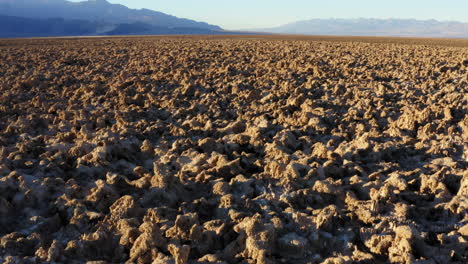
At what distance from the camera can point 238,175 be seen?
12.6 feet

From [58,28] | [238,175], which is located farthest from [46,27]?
[238,175]

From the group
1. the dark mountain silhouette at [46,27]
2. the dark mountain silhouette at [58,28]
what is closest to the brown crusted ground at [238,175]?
the dark mountain silhouette at [46,27]

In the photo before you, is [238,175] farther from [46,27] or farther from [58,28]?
[46,27]

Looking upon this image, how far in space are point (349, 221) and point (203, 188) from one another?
58.4 inches

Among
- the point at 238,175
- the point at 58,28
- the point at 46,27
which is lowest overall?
the point at 238,175

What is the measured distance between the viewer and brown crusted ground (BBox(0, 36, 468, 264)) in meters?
2.77

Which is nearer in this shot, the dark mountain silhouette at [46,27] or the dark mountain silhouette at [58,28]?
the dark mountain silhouette at [46,27]

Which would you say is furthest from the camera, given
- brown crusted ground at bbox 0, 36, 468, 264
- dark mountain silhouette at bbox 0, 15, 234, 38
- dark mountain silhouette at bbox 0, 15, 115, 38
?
dark mountain silhouette at bbox 0, 15, 234, 38

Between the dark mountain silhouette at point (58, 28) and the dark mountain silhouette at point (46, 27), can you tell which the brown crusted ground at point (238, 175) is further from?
the dark mountain silhouette at point (58, 28)

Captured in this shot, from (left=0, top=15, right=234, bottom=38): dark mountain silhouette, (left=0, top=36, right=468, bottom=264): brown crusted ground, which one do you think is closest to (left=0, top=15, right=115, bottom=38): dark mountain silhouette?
(left=0, top=15, right=234, bottom=38): dark mountain silhouette

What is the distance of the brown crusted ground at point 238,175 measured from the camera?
2.77 metres

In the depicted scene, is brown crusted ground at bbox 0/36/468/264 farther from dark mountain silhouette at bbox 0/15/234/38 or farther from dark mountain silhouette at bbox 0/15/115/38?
dark mountain silhouette at bbox 0/15/234/38

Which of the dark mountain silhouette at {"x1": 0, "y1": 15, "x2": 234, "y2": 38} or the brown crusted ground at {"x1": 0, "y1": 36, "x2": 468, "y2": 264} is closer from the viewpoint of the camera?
the brown crusted ground at {"x1": 0, "y1": 36, "x2": 468, "y2": 264}

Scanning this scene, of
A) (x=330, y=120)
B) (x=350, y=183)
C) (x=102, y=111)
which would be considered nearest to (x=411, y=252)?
(x=350, y=183)
